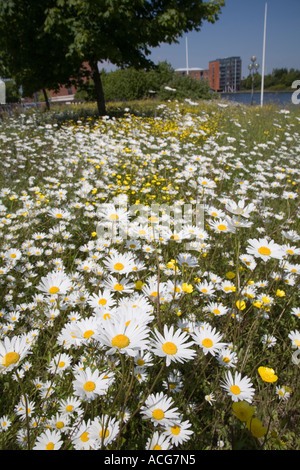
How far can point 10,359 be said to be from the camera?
0.87 metres

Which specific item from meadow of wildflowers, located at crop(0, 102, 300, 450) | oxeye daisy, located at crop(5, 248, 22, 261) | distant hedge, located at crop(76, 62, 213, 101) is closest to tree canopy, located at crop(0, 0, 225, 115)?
meadow of wildflowers, located at crop(0, 102, 300, 450)

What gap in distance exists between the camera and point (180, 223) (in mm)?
2473

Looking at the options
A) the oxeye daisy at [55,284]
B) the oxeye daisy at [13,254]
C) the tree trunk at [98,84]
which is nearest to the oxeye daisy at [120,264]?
the oxeye daisy at [55,284]

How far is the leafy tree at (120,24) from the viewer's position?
22.4 feet

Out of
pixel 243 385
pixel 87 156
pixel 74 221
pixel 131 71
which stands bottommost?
pixel 243 385

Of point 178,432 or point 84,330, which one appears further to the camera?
point 84,330

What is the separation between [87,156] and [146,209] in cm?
188

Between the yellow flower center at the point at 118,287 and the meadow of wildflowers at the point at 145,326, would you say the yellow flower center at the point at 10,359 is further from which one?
the yellow flower center at the point at 118,287

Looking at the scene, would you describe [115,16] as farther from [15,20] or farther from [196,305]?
[196,305]

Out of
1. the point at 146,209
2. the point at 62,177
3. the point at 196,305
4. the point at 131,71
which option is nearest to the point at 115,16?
the point at 62,177

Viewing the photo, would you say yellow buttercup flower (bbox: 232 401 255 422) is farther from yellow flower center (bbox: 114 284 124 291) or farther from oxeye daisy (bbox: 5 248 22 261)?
oxeye daisy (bbox: 5 248 22 261)

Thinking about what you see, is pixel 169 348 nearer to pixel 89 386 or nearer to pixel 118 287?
pixel 89 386

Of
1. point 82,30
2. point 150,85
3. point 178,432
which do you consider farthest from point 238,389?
point 150,85

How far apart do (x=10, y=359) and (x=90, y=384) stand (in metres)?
0.27
